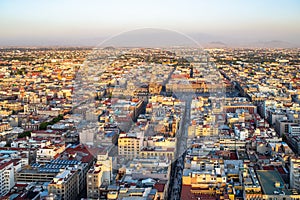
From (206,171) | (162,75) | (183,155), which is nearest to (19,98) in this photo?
(162,75)

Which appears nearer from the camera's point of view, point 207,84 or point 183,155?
point 183,155

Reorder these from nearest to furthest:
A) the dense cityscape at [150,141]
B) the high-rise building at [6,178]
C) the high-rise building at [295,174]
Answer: the dense cityscape at [150,141] → the high-rise building at [295,174] → the high-rise building at [6,178]

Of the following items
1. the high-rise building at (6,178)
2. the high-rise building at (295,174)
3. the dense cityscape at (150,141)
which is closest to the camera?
the dense cityscape at (150,141)

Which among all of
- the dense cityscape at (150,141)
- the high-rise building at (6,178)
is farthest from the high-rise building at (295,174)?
the high-rise building at (6,178)

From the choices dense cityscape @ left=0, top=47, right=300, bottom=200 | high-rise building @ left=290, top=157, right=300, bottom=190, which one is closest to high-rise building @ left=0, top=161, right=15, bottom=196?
dense cityscape @ left=0, top=47, right=300, bottom=200

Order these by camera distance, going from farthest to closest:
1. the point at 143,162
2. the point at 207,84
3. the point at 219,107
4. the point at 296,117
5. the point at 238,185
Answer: the point at 207,84, the point at 219,107, the point at 296,117, the point at 143,162, the point at 238,185

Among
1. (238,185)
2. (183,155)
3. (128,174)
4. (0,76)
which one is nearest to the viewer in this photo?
(238,185)

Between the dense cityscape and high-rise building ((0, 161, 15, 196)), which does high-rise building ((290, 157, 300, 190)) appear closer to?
the dense cityscape

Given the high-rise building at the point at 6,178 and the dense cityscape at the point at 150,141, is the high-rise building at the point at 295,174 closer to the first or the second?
the dense cityscape at the point at 150,141

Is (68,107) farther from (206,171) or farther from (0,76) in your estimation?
(0,76)
